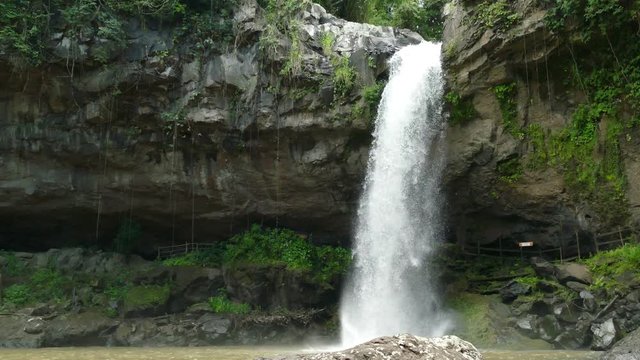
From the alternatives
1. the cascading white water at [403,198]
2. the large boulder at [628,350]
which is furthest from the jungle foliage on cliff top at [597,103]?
the large boulder at [628,350]

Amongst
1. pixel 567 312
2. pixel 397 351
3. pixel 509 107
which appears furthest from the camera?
pixel 509 107

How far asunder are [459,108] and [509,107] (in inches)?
53.7

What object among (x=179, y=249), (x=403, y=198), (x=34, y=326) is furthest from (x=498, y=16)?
(x=34, y=326)

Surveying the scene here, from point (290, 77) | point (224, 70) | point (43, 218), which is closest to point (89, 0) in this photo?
point (224, 70)

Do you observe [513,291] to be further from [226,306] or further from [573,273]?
[226,306]

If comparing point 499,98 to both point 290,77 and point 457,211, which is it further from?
point 290,77

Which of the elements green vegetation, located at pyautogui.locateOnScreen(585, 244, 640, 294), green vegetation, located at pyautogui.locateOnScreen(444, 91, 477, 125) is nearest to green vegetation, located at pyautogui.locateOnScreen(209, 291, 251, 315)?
green vegetation, located at pyautogui.locateOnScreen(444, 91, 477, 125)

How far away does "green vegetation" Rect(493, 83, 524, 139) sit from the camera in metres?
15.3

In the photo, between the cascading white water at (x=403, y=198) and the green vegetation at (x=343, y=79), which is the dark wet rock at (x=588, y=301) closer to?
the cascading white water at (x=403, y=198)

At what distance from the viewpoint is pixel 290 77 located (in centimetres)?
1708

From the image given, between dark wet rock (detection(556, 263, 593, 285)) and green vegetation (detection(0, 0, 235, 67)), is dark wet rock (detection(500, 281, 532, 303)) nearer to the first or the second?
dark wet rock (detection(556, 263, 593, 285))

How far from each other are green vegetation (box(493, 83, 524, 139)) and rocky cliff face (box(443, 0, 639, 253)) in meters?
0.03

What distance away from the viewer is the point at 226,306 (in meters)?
17.3

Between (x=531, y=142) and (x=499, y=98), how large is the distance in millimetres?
1537
